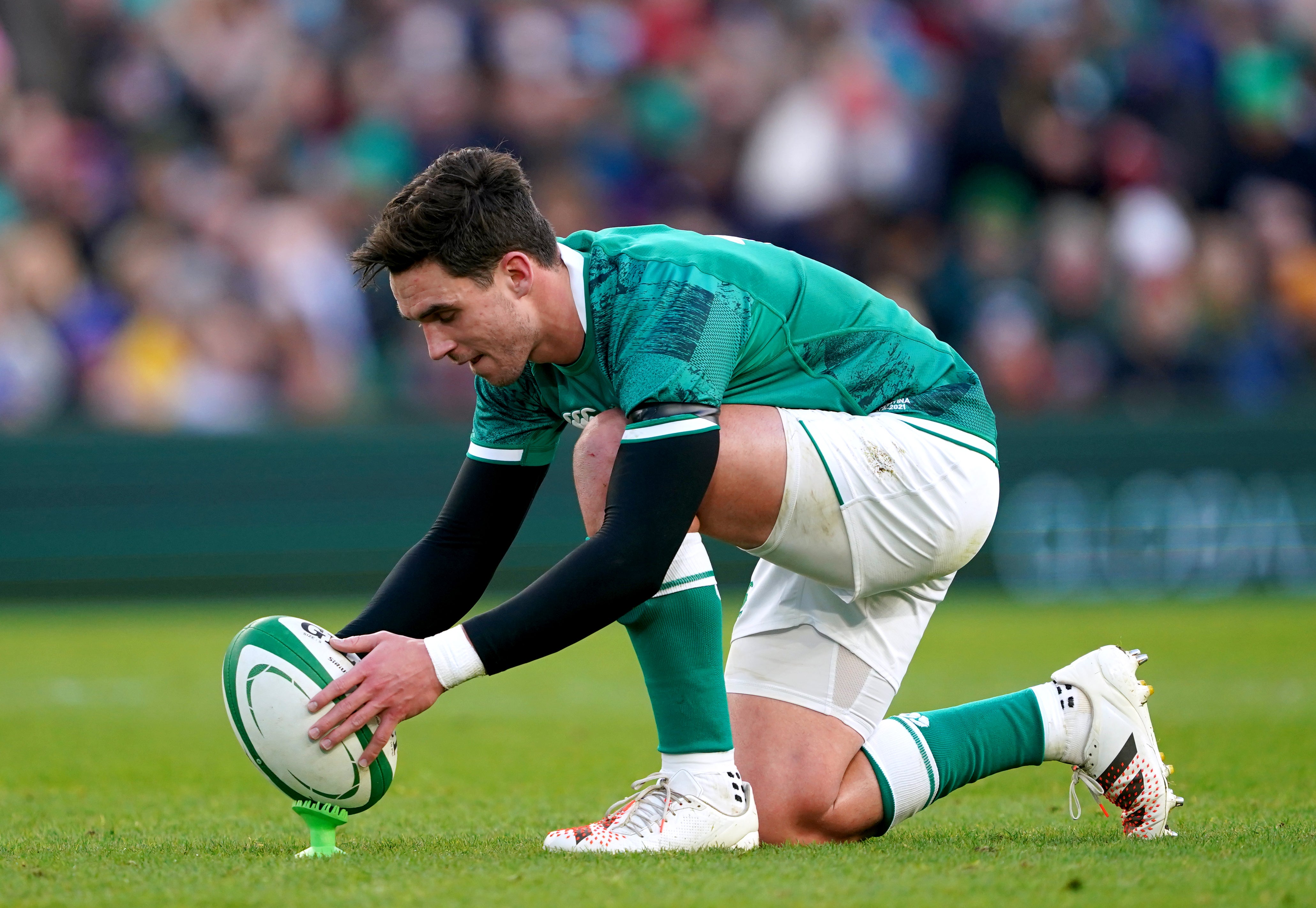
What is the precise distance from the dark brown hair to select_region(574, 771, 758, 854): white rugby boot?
4.04 feet

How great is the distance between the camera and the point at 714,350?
3607mm

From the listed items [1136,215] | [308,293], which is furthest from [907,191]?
Result: [308,293]

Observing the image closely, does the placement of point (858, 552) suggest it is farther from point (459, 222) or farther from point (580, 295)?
point (459, 222)

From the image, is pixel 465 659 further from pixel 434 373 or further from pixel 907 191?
pixel 907 191

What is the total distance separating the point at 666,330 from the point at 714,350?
0.39 ft

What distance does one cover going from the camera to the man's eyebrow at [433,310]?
3.64m

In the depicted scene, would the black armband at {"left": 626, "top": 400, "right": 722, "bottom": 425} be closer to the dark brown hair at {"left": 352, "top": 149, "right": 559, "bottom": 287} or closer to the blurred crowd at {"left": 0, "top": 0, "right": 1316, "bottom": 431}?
the dark brown hair at {"left": 352, "top": 149, "right": 559, "bottom": 287}

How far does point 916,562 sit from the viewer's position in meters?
3.98

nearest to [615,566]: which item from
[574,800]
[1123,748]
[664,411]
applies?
[664,411]

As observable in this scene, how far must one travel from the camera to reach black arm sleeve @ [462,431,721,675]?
11.2 feet

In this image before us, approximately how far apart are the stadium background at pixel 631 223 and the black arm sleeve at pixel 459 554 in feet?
23.0

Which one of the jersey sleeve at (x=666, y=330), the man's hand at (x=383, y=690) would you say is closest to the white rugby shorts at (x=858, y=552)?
the jersey sleeve at (x=666, y=330)

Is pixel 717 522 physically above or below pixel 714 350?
below

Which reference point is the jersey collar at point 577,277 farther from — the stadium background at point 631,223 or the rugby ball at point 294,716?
the stadium background at point 631,223
